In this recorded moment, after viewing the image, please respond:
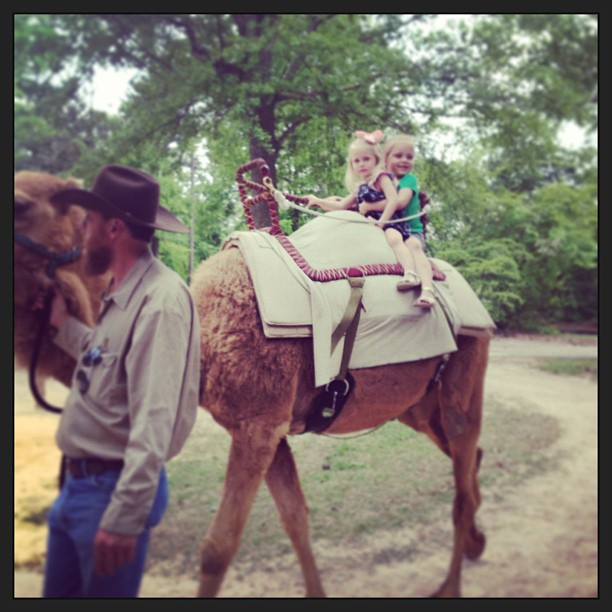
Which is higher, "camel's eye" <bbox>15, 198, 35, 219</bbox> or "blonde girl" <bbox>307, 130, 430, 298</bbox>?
"blonde girl" <bbox>307, 130, 430, 298</bbox>

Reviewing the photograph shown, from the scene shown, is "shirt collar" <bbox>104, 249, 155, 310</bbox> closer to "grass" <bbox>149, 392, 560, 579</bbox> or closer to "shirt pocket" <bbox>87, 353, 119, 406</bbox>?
"shirt pocket" <bbox>87, 353, 119, 406</bbox>

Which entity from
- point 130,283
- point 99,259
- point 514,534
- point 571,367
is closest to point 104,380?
point 130,283

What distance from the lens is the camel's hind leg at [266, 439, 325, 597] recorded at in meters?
2.36

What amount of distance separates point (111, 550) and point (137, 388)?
1.45 ft

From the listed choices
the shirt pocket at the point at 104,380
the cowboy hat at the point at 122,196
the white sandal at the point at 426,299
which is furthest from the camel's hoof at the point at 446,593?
the cowboy hat at the point at 122,196

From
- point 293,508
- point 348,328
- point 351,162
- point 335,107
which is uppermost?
point 335,107

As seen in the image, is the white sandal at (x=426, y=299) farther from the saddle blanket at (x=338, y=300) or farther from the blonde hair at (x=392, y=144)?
the blonde hair at (x=392, y=144)

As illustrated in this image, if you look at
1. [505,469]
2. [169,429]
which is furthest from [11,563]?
[505,469]

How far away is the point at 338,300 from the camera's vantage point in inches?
90.5

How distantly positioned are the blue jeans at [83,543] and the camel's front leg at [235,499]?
400 mm

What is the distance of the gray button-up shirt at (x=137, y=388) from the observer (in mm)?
1514

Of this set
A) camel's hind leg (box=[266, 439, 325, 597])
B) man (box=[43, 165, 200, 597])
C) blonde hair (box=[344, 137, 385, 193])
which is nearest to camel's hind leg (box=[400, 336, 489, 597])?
camel's hind leg (box=[266, 439, 325, 597])

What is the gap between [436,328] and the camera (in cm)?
256

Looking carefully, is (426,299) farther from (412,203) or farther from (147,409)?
(147,409)
